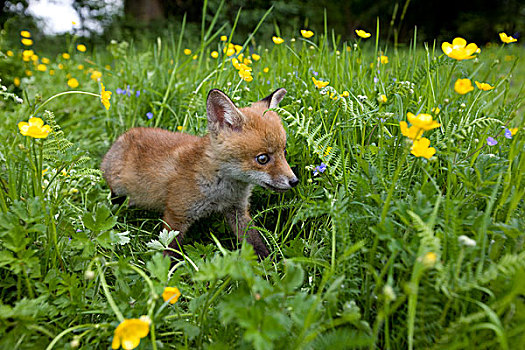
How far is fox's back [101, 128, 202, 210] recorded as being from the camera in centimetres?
266

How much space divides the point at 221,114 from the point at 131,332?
4.86 ft

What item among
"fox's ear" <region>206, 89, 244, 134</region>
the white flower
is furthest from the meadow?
"fox's ear" <region>206, 89, 244, 134</region>

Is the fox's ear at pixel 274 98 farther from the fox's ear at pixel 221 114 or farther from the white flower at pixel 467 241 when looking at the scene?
the white flower at pixel 467 241

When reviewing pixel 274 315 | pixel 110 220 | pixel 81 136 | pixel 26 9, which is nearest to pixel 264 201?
pixel 110 220

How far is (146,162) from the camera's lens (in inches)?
109

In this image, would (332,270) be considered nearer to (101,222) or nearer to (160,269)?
(160,269)

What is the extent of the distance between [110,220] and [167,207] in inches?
35.2

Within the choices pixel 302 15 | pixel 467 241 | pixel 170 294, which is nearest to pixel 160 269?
pixel 170 294

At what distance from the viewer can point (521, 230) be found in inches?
58.1

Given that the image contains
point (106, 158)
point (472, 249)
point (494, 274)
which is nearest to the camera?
point (494, 274)

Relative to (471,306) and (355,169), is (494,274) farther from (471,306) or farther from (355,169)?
(355,169)

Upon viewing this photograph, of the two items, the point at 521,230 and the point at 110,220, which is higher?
the point at 521,230

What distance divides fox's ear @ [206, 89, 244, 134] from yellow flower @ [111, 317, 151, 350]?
4.67 ft

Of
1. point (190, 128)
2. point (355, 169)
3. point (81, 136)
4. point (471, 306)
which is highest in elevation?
point (355, 169)
